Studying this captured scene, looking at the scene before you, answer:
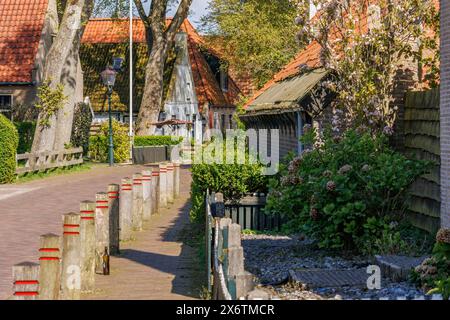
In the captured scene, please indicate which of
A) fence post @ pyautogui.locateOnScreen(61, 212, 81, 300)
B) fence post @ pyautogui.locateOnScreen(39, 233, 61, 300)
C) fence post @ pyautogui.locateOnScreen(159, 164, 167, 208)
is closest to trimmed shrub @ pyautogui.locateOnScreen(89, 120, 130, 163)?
fence post @ pyautogui.locateOnScreen(159, 164, 167, 208)

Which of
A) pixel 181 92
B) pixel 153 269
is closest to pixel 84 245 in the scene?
pixel 153 269

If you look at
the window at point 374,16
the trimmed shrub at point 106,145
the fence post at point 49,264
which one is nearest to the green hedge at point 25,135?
the trimmed shrub at point 106,145

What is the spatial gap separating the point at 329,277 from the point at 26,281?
A: 572 cm

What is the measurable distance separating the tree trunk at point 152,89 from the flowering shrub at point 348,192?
38400 mm

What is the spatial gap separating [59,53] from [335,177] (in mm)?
27058

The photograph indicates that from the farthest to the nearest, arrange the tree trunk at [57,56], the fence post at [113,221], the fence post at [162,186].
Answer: the tree trunk at [57,56]
the fence post at [162,186]
the fence post at [113,221]

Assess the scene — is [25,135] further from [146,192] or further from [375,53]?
[375,53]

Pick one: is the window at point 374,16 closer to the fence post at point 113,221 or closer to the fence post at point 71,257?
the fence post at point 113,221

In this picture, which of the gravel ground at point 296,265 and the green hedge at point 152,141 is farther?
the green hedge at point 152,141

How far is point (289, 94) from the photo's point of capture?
24688mm

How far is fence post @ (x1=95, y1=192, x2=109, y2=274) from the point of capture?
48.6 ft

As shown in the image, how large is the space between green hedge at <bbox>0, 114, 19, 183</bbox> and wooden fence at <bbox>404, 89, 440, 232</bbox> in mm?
17896

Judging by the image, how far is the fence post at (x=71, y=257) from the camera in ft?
38.4

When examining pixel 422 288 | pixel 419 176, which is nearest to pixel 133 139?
pixel 419 176
